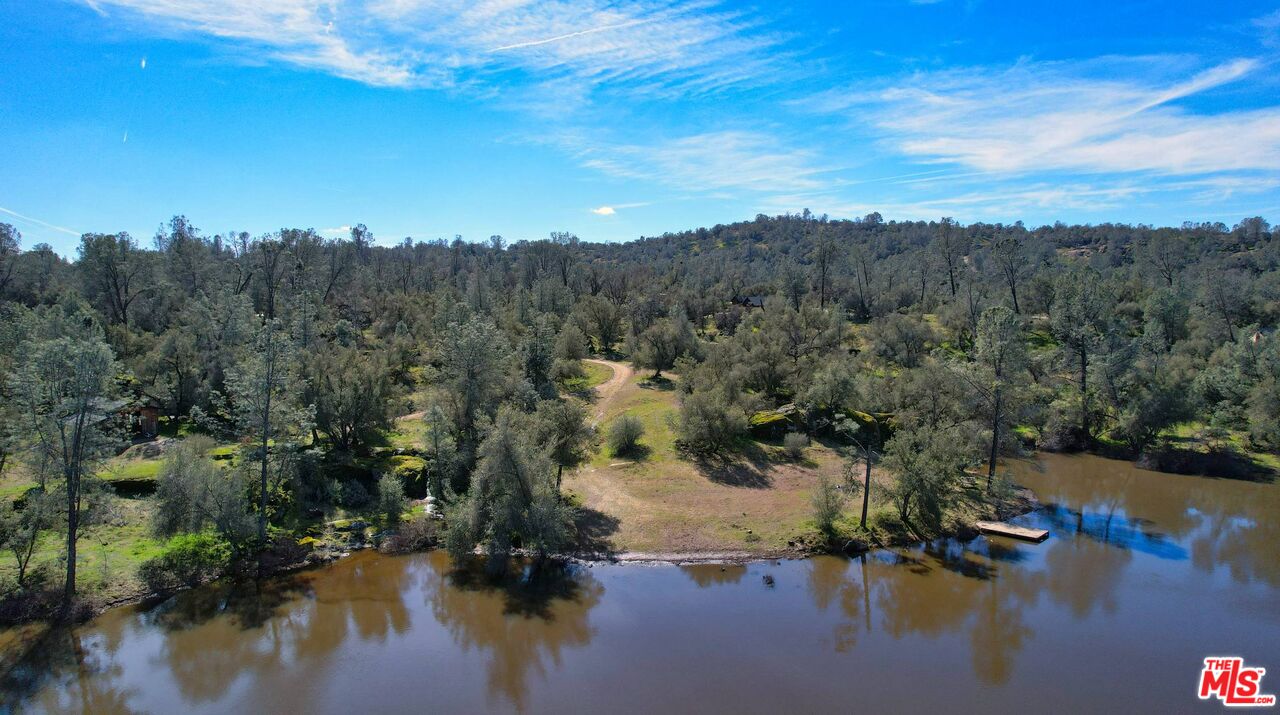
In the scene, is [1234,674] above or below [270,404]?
below

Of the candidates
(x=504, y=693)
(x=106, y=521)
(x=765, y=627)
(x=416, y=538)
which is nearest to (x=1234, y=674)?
(x=765, y=627)

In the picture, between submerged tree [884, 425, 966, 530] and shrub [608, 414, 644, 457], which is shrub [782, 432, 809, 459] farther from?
submerged tree [884, 425, 966, 530]

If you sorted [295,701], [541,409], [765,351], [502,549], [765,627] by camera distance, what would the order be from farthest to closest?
[765,351] < [541,409] < [502,549] < [765,627] < [295,701]

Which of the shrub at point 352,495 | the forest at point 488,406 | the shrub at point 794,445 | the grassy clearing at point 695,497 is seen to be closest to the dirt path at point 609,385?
the forest at point 488,406

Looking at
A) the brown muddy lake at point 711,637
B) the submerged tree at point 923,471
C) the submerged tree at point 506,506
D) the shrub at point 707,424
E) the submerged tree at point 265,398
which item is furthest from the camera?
the shrub at point 707,424

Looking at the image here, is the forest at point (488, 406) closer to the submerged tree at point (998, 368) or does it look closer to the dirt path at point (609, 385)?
the submerged tree at point (998, 368)

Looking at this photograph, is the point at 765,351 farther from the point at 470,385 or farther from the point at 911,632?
the point at 911,632

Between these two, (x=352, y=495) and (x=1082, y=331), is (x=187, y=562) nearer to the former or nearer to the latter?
(x=352, y=495)
